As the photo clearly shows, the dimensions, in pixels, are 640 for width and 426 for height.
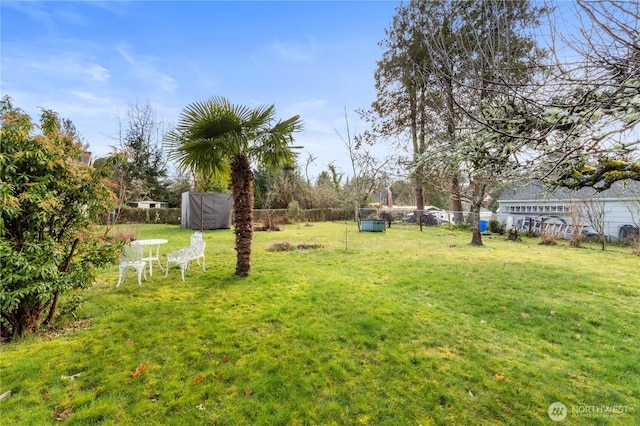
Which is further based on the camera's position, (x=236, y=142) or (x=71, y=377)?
(x=236, y=142)

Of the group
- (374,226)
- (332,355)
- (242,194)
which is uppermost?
(242,194)

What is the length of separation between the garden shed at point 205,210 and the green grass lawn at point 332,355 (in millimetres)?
9007

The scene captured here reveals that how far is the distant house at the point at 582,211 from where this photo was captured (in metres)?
12.0

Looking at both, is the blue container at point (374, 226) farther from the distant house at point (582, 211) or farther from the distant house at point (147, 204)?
the distant house at point (147, 204)

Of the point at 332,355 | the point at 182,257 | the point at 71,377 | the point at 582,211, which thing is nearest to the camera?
the point at 71,377

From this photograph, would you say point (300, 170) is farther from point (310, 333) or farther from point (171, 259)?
point (310, 333)

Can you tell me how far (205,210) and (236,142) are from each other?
34.3 feet

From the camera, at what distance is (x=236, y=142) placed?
5359mm

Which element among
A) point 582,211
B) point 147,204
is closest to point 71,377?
point 582,211

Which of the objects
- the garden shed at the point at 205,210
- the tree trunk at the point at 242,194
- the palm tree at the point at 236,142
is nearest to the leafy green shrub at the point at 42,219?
the palm tree at the point at 236,142

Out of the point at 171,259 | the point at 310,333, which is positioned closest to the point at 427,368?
the point at 310,333

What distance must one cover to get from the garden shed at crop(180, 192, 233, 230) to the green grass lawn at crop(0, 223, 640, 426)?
901 centimetres

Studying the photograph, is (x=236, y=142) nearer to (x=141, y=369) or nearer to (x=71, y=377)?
(x=141, y=369)

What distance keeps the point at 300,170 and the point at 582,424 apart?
25155 millimetres
